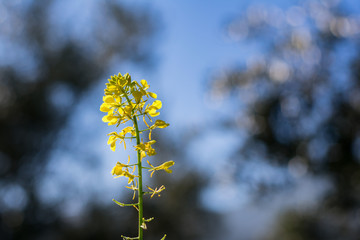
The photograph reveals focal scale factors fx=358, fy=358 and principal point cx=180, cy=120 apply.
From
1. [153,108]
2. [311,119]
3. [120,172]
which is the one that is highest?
[311,119]

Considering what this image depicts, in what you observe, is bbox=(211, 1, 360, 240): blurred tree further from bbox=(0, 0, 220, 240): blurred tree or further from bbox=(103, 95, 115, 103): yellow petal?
bbox=(103, 95, 115, 103): yellow petal

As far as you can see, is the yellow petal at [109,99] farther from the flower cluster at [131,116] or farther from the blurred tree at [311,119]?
the blurred tree at [311,119]

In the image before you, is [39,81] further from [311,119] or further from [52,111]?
[311,119]

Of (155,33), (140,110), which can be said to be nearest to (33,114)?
(155,33)

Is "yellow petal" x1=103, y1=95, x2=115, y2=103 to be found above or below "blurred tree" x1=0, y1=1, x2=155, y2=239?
below

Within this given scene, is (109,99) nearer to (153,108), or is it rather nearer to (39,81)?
(153,108)

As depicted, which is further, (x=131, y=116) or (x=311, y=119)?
(x=311, y=119)

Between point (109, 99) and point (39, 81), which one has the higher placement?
point (39, 81)

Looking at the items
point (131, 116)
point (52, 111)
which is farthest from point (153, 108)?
point (52, 111)

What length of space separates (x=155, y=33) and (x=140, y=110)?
13.0 meters

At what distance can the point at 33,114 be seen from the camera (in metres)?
11.3

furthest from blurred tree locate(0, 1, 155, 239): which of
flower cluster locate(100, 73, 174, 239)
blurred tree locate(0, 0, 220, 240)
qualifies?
flower cluster locate(100, 73, 174, 239)

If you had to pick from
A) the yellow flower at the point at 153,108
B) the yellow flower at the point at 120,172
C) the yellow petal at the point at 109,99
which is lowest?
the yellow flower at the point at 120,172

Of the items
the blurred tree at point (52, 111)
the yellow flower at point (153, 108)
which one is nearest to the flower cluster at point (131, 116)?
the yellow flower at point (153, 108)
